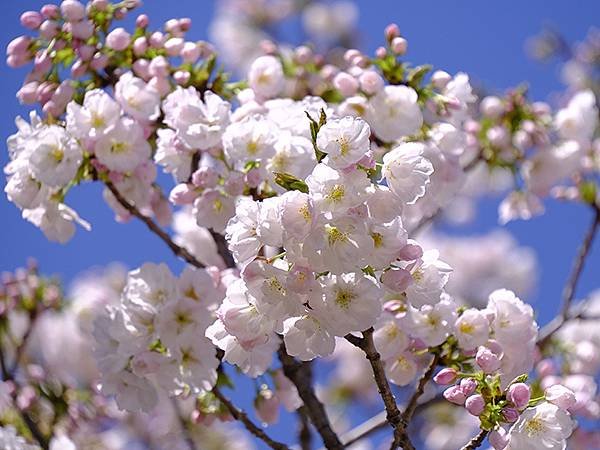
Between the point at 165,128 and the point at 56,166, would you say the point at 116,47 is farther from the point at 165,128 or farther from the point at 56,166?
the point at 56,166

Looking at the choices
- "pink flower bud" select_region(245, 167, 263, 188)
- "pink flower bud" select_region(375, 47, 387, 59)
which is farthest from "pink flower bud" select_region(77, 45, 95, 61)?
"pink flower bud" select_region(375, 47, 387, 59)

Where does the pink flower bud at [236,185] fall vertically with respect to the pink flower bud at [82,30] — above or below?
below

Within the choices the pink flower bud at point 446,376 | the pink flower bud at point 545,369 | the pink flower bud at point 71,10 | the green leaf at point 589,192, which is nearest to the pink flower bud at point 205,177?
the pink flower bud at point 71,10

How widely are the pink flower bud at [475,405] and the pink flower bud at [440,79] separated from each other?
0.91 m

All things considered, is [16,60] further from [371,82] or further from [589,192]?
[589,192]

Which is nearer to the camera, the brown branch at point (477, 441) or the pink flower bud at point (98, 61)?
the brown branch at point (477, 441)

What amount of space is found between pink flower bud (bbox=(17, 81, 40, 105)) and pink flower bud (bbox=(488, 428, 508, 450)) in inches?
50.8

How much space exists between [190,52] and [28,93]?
394 millimetres

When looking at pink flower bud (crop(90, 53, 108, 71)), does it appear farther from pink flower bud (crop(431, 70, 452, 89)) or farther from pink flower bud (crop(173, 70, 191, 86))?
pink flower bud (crop(431, 70, 452, 89))

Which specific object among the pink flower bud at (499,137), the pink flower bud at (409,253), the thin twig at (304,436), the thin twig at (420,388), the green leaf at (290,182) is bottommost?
the thin twig at (420,388)

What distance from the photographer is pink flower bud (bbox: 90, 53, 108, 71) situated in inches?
87.1

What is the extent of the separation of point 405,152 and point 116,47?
934mm

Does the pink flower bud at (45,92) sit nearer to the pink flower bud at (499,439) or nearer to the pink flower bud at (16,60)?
the pink flower bud at (16,60)

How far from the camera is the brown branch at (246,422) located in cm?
201
